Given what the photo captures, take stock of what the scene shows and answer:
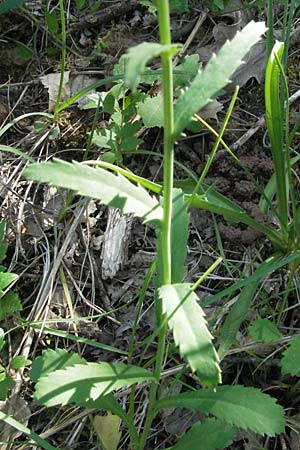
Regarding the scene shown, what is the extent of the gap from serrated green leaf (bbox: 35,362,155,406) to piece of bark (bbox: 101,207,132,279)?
1.93ft

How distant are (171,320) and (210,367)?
120 millimetres

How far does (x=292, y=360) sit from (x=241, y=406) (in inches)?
11.6

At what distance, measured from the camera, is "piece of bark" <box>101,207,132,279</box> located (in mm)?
1982

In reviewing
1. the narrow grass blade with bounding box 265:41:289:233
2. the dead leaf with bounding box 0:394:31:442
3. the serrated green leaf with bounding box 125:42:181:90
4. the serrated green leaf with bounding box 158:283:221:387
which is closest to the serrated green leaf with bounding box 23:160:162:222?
the serrated green leaf with bounding box 158:283:221:387

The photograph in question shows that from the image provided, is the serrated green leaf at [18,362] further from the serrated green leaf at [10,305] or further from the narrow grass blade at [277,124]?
the narrow grass blade at [277,124]

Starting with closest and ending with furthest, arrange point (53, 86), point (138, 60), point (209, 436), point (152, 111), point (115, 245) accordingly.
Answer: point (138, 60)
point (209, 436)
point (115, 245)
point (152, 111)
point (53, 86)

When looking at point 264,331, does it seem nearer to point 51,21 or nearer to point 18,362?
point 18,362

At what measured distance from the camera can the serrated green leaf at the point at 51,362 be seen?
59.9 inches

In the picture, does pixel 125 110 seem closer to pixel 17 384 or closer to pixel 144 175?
pixel 144 175

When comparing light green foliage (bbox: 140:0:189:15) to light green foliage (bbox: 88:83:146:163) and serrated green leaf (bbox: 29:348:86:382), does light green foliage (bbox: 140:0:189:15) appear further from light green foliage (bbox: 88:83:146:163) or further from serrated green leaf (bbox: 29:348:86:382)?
serrated green leaf (bbox: 29:348:86:382)

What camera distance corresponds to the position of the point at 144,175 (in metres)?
2.16

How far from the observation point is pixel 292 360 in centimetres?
162

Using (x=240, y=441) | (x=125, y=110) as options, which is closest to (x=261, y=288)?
(x=240, y=441)

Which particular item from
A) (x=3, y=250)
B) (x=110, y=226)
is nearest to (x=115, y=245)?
(x=110, y=226)
